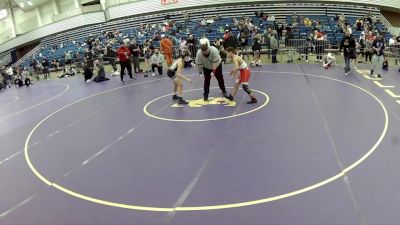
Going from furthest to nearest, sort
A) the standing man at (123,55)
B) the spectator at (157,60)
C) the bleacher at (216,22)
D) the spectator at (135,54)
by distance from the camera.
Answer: the bleacher at (216,22) → the spectator at (135,54) → the spectator at (157,60) → the standing man at (123,55)

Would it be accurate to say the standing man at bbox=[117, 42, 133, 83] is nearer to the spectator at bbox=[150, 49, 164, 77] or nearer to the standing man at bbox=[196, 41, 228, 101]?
the spectator at bbox=[150, 49, 164, 77]

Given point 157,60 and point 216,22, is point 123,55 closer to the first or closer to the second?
point 157,60

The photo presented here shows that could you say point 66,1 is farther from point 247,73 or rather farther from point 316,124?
point 316,124

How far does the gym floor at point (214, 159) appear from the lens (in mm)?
5590

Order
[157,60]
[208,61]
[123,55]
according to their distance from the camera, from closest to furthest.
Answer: [208,61] → [123,55] → [157,60]

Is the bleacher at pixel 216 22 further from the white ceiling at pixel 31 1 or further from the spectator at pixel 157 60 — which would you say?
the spectator at pixel 157 60

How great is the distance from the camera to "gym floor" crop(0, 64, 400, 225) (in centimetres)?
559

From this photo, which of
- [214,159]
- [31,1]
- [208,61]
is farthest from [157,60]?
[31,1]

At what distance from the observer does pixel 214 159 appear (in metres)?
7.31

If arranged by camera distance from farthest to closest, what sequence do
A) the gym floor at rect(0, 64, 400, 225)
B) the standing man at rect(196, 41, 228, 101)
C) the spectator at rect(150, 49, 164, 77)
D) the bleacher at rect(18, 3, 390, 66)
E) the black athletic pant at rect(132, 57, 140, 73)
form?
the bleacher at rect(18, 3, 390, 66), the black athletic pant at rect(132, 57, 140, 73), the spectator at rect(150, 49, 164, 77), the standing man at rect(196, 41, 228, 101), the gym floor at rect(0, 64, 400, 225)

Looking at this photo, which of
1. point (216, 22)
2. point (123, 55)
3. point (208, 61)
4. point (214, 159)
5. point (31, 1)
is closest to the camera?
point (214, 159)

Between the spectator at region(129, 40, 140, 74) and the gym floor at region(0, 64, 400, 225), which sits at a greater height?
the spectator at region(129, 40, 140, 74)

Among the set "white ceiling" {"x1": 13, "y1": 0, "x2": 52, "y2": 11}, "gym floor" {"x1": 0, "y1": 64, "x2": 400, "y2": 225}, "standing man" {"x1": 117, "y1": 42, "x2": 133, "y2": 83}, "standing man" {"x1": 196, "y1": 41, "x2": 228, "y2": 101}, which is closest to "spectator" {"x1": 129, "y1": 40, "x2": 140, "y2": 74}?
"standing man" {"x1": 117, "y1": 42, "x2": 133, "y2": 83}

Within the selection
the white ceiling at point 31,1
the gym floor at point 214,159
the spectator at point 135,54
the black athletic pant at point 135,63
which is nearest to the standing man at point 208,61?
the gym floor at point 214,159
